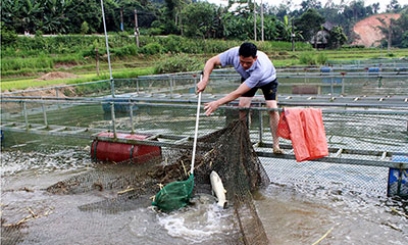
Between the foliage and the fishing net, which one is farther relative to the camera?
the foliage

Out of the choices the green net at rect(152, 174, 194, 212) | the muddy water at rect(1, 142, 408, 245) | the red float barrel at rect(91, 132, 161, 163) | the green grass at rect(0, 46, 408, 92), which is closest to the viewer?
the muddy water at rect(1, 142, 408, 245)

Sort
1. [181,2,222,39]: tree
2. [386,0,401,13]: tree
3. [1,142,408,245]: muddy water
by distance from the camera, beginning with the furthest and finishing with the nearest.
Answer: [386,0,401,13]: tree < [181,2,222,39]: tree < [1,142,408,245]: muddy water

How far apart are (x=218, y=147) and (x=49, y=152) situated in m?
5.52

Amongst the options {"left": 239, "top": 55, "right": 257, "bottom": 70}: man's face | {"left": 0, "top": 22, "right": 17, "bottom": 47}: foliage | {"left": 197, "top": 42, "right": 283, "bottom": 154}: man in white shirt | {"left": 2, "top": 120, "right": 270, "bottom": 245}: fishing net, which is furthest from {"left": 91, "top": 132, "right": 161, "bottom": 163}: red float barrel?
{"left": 0, "top": 22, "right": 17, "bottom": 47}: foliage

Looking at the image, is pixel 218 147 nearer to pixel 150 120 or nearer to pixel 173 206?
pixel 173 206

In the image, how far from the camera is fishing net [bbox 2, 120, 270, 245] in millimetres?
4914

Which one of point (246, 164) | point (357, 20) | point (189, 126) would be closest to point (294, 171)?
point (246, 164)

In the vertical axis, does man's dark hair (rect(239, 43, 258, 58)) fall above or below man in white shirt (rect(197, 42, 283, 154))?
above

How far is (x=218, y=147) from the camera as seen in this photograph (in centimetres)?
569

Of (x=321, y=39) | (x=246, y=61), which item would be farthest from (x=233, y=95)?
(x=321, y=39)

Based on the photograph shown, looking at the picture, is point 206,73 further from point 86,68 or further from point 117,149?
point 86,68

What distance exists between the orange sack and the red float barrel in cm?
294

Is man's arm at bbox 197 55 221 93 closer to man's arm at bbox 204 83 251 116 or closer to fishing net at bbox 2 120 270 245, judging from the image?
man's arm at bbox 204 83 251 116

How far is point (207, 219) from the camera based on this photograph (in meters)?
5.27
